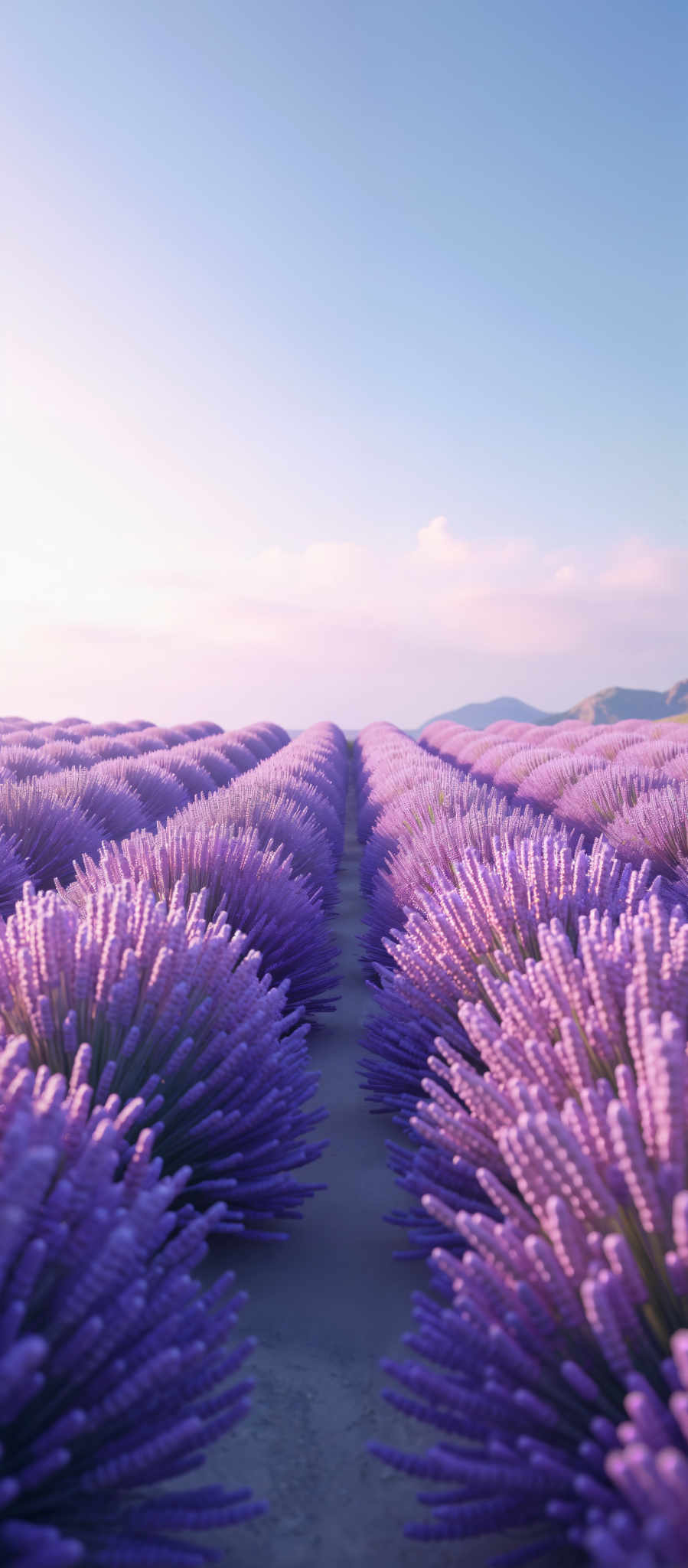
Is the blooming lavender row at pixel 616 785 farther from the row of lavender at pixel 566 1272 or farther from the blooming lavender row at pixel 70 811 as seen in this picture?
the blooming lavender row at pixel 70 811

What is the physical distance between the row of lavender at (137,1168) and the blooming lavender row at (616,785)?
5.67 ft

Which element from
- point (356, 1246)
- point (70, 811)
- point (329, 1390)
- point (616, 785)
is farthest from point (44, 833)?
point (329, 1390)

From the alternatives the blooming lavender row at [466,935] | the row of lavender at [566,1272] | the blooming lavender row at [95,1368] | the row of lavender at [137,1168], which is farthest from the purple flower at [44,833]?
the blooming lavender row at [95,1368]

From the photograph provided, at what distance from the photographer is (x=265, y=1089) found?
6.16 feet

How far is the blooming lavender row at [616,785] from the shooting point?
397cm

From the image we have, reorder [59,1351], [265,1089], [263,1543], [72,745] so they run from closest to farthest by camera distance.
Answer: [59,1351] → [263,1543] → [265,1089] → [72,745]

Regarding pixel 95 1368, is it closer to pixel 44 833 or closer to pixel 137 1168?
pixel 137 1168

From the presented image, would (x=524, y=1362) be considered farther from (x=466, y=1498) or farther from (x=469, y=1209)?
(x=469, y=1209)

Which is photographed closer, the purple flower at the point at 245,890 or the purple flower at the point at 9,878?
the purple flower at the point at 245,890

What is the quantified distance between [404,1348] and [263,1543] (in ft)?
1.37

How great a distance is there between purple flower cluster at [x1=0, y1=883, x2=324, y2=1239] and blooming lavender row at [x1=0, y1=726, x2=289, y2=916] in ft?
7.12

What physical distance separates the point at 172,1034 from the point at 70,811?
10.8 feet

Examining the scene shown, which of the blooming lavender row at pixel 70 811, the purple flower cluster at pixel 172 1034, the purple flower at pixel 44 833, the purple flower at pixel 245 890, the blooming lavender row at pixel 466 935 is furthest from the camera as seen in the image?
the purple flower at pixel 44 833

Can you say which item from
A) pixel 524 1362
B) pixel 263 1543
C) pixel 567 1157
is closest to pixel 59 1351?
pixel 263 1543
